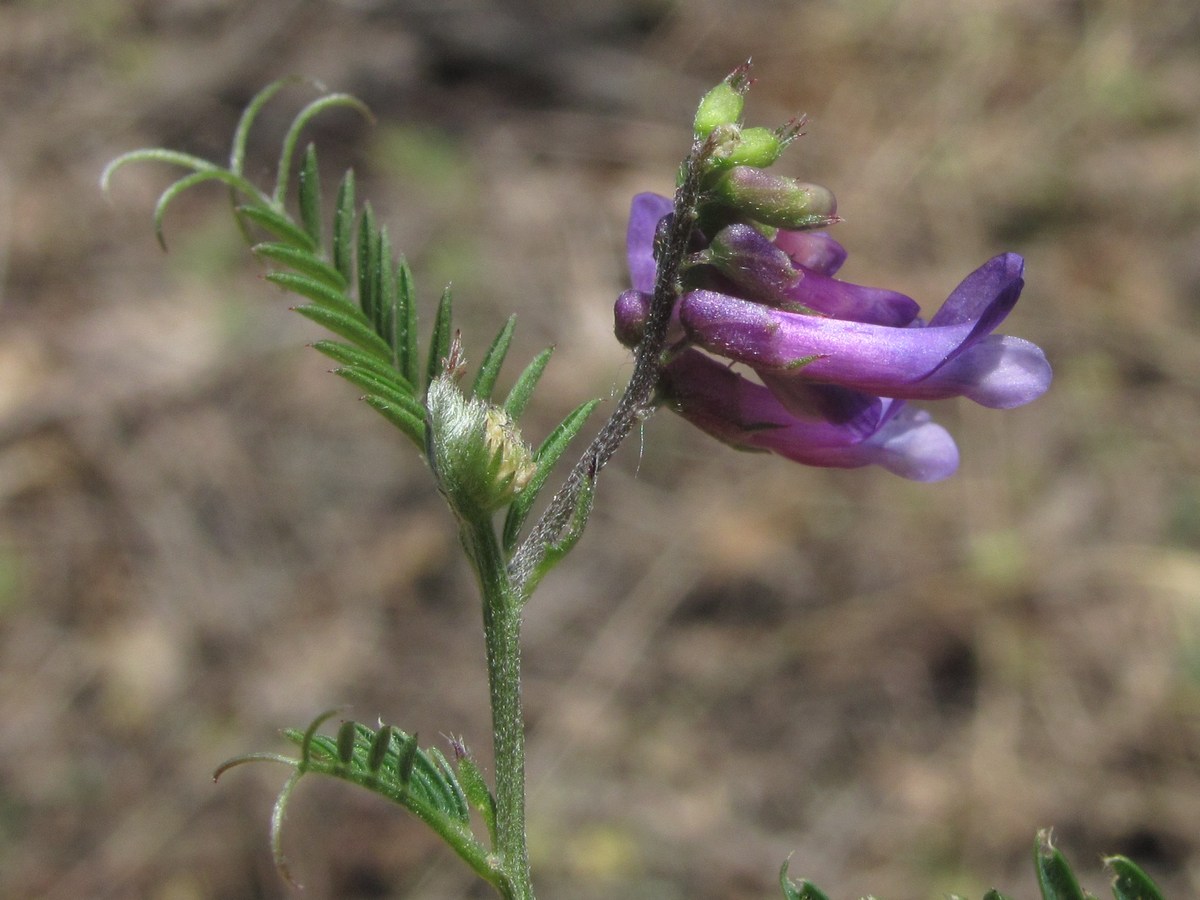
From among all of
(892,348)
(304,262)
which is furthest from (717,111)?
(304,262)

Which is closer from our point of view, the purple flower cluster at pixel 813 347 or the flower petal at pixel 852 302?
the purple flower cluster at pixel 813 347

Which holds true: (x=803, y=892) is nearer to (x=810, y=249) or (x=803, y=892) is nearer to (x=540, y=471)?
(x=540, y=471)

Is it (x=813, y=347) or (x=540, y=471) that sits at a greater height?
(x=813, y=347)

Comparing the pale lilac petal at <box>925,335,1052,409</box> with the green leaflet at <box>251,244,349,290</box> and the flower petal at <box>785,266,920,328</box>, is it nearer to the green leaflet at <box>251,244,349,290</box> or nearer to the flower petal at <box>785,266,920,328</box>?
the flower petal at <box>785,266,920,328</box>

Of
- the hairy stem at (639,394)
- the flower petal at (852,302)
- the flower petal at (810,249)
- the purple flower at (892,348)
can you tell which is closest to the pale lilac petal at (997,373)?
the purple flower at (892,348)

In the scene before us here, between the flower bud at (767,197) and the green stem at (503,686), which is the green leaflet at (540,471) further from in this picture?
the flower bud at (767,197)

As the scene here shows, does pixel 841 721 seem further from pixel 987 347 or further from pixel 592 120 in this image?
pixel 592 120

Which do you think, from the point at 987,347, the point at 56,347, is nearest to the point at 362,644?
the point at 56,347
